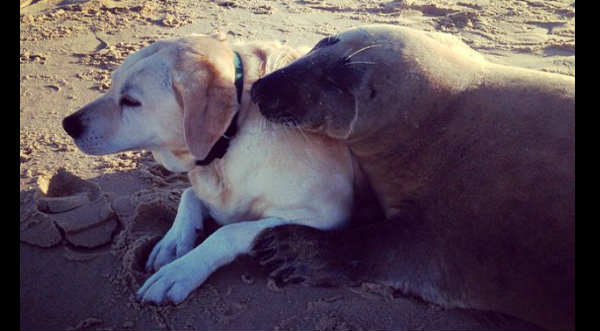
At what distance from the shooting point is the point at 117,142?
2838 millimetres

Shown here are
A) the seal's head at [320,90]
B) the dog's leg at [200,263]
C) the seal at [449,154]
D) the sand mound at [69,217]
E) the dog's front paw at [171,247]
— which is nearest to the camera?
the seal at [449,154]

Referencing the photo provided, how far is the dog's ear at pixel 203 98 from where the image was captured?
8.77 ft

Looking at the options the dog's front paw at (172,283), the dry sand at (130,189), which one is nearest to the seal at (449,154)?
the dry sand at (130,189)

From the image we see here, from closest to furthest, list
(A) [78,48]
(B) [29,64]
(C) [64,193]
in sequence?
1. (C) [64,193]
2. (B) [29,64]
3. (A) [78,48]

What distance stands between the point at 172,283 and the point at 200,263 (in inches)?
6.7

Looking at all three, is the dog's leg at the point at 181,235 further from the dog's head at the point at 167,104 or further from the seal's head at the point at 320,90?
the seal's head at the point at 320,90

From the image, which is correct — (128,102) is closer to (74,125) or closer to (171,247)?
(74,125)

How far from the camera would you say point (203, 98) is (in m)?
2.69

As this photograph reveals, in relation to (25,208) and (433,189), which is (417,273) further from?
(25,208)

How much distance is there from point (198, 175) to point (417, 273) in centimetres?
134

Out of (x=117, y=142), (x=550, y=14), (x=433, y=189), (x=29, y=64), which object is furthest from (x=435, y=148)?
(x=550, y=14)

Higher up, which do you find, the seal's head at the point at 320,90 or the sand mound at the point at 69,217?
the seal's head at the point at 320,90

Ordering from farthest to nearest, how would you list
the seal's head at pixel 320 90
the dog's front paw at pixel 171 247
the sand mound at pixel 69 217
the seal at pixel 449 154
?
the sand mound at pixel 69 217
the dog's front paw at pixel 171 247
the seal's head at pixel 320 90
the seal at pixel 449 154
